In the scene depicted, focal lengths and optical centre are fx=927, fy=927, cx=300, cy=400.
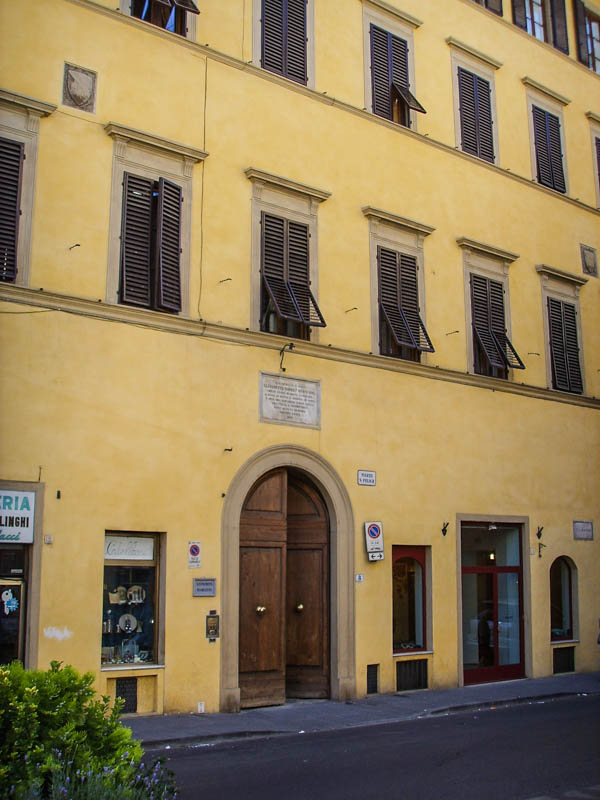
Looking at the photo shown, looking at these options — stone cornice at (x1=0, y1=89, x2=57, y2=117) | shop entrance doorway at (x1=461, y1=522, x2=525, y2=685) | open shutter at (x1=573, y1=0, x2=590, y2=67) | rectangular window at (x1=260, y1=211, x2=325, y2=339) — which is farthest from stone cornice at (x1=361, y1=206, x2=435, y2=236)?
open shutter at (x1=573, y1=0, x2=590, y2=67)

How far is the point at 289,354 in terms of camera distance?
1487 centimetres

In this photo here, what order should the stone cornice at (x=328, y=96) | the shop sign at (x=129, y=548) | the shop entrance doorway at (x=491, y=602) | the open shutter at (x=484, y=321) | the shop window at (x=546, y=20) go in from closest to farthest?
1. the shop sign at (x=129, y=548)
2. the stone cornice at (x=328, y=96)
3. the shop entrance doorway at (x=491, y=602)
4. the open shutter at (x=484, y=321)
5. the shop window at (x=546, y=20)

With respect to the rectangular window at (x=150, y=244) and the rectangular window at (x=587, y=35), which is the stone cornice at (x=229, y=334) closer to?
the rectangular window at (x=150, y=244)

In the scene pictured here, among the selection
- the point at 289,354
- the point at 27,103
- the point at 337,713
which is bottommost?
the point at 337,713

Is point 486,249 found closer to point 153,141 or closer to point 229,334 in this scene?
point 229,334

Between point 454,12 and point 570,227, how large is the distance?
5.37m

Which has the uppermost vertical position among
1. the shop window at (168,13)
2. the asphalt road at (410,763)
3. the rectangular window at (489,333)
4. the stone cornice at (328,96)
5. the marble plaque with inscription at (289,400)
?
the shop window at (168,13)

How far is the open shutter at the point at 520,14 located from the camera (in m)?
21.1

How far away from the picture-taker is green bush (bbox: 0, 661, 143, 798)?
5.20 metres

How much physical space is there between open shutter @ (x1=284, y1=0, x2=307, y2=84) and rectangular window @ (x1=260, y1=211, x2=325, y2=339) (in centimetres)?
273

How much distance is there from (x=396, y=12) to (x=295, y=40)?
2.89 meters

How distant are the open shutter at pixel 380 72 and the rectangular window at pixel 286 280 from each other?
3.38m

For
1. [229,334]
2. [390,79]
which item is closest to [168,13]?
[390,79]

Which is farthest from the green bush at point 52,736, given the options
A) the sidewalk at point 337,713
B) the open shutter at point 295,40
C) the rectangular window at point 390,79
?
the rectangular window at point 390,79
